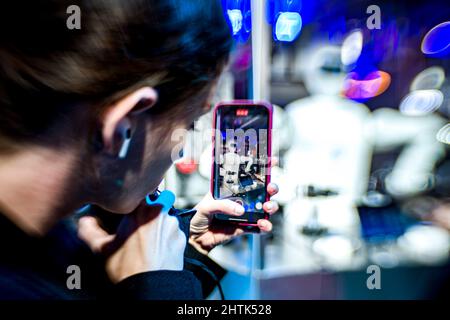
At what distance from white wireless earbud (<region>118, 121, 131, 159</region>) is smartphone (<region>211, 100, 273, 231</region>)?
0.70 ft

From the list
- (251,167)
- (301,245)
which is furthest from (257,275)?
(251,167)

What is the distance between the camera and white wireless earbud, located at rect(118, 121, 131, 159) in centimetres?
44

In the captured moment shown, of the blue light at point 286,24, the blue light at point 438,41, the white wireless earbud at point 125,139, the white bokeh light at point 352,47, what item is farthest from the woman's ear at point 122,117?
the blue light at point 438,41

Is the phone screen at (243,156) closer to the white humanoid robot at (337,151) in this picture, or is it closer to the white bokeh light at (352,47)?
the white humanoid robot at (337,151)

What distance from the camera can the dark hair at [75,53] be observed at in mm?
392

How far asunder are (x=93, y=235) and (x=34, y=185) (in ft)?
0.69

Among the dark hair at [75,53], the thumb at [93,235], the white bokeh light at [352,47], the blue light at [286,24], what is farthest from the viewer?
the white bokeh light at [352,47]

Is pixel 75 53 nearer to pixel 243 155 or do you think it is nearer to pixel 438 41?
pixel 243 155

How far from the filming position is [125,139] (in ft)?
1.49

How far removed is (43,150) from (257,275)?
86 centimetres

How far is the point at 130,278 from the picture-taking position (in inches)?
22.2

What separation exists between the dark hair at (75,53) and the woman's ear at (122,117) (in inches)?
0.5

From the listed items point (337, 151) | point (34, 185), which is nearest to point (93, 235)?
point (34, 185)

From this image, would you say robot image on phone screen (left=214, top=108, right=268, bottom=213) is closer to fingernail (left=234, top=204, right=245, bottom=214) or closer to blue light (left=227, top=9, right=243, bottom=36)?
fingernail (left=234, top=204, right=245, bottom=214)
